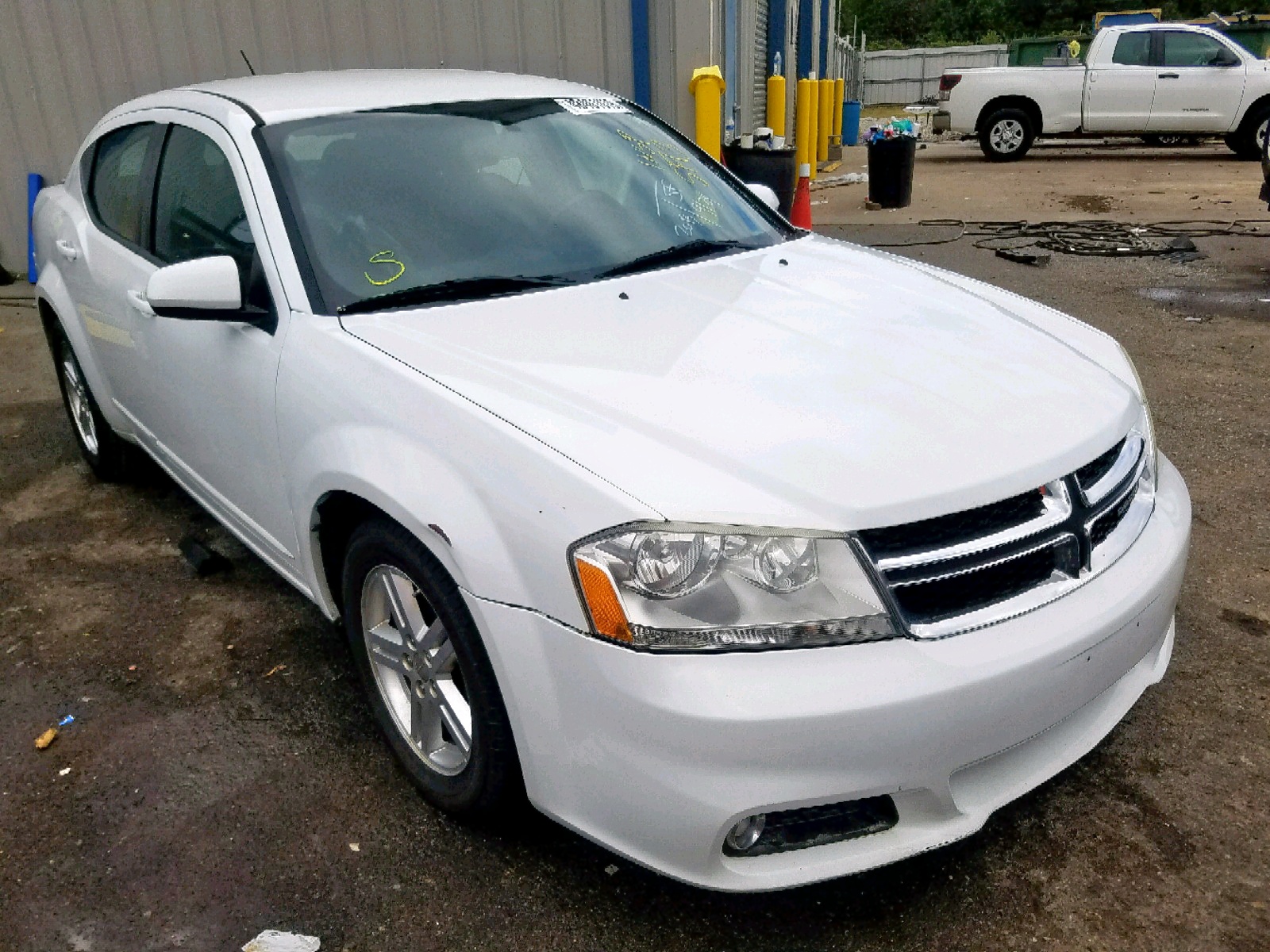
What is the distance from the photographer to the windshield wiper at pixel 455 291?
2.54m

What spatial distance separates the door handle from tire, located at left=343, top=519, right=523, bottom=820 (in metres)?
1.34

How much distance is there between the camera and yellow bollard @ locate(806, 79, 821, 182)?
1367 centimetres

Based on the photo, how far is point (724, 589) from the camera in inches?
71.5

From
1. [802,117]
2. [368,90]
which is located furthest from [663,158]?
[802,117]

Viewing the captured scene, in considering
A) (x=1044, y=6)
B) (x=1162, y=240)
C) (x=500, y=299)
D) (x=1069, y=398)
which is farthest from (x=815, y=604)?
(x=1044, y=6)

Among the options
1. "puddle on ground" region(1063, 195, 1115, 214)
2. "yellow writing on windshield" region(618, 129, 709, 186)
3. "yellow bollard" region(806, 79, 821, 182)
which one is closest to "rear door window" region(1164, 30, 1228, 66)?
"puddle on ground" region(1063, 195, 1115, 214)

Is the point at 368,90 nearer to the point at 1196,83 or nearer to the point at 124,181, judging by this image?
the point at 124,181

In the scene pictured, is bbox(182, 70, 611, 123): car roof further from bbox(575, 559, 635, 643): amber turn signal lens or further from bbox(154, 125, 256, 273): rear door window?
bbox(575, 559, 635, 643): amber turn signal lens

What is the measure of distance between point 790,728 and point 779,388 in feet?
2.47

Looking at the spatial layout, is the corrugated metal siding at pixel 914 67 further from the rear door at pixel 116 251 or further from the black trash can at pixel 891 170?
the rear door at pixel 116 251

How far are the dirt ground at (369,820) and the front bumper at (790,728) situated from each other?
12.2 inches

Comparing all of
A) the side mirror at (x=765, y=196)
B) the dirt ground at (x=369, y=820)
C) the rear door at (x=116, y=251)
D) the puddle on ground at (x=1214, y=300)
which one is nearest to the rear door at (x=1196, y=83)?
the puddle on ground at (x=1214, y=300)

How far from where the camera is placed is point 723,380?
7.25 ft

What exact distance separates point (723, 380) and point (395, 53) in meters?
7.50
